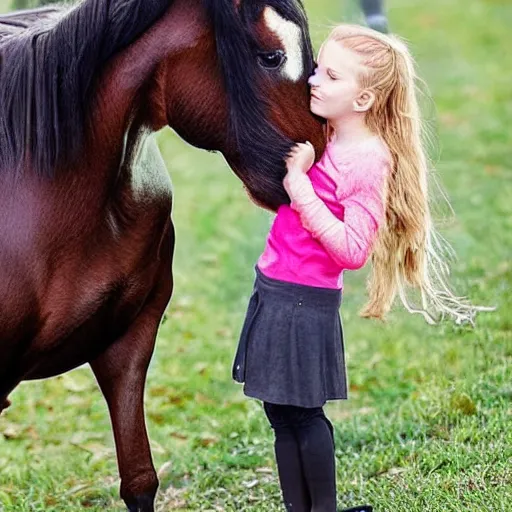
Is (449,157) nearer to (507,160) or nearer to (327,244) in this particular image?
(507,160)

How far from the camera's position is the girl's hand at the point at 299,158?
2986 millimetres

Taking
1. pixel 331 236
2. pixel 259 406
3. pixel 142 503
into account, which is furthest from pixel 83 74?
pixel 259 406

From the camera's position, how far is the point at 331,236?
303 centimetres

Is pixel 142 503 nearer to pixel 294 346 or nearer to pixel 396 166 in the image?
pixel 294 346

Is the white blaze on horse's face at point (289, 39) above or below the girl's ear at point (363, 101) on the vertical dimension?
above

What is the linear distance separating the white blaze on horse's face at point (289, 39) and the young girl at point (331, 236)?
0.08 m

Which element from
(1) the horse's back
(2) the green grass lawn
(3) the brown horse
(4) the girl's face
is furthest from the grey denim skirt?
(1) the horse's back

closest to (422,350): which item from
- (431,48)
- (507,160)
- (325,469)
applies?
(325,469)

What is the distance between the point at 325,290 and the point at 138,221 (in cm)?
56

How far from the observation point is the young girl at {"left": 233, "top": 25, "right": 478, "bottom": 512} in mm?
3053

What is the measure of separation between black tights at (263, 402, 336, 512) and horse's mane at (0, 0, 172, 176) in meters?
1.02

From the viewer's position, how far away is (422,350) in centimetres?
574

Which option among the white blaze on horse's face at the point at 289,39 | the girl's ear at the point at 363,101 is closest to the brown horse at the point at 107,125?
the white blaze on horse's face at the point at 289,39

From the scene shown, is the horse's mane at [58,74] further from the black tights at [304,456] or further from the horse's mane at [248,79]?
the black tights at [304,456]
